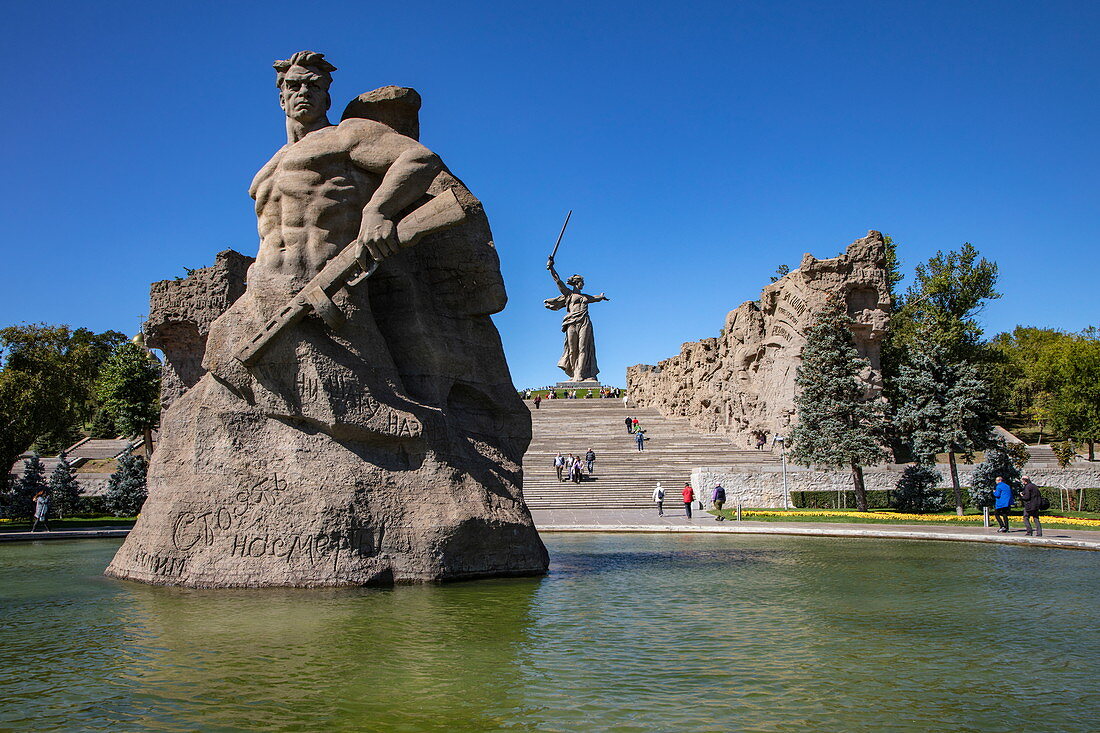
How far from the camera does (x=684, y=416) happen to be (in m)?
44.3

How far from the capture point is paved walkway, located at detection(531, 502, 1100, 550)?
15.5 m

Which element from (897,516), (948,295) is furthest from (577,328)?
(897,516)

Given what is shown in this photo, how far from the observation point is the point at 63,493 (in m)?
23.4

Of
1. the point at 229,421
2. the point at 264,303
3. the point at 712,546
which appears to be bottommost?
the point at 712,546

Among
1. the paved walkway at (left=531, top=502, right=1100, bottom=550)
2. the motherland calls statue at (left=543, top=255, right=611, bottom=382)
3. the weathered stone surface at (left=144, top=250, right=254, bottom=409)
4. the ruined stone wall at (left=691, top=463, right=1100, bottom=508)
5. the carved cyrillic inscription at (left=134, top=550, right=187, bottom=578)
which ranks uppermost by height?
the motherland calls statue at (left=543, top=255, right=611, bottom=382)

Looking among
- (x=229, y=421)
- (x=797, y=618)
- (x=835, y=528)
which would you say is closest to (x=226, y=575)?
(x=229, y=421)

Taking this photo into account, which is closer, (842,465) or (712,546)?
(712,546)

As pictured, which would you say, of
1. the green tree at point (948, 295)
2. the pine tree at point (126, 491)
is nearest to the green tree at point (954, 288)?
the green tree at point (948, 295)

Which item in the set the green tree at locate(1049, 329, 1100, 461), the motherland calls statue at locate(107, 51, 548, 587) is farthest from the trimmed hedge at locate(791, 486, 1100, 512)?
the motherland calls statue at locate(107, 51, 548, 587)

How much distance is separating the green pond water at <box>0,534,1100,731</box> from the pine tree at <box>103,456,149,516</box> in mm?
14172

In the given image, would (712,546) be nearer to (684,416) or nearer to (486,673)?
(486,673)

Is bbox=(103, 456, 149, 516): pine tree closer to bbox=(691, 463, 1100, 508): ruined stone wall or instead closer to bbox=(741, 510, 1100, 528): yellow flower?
bbox=(691, 463, 1100, 508): ruined stone wall

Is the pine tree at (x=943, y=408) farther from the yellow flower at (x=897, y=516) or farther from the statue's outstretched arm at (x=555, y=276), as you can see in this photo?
the statue's outstretched arm at (x=555, y=276)

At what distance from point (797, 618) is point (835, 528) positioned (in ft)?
38.0
